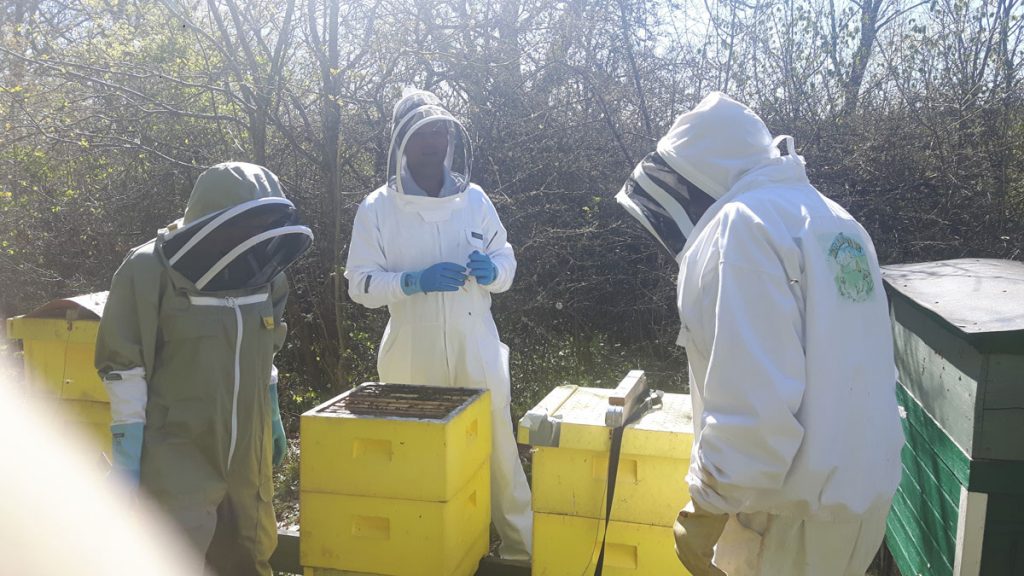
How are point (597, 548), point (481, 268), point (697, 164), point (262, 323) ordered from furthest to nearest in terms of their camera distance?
point (481, 268) < point (262, 323) < point (597, 548) < point (697, 164)

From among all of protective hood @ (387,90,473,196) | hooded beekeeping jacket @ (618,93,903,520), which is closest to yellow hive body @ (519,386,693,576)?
hooded beekeeping jacket @ (618,93,903,520)

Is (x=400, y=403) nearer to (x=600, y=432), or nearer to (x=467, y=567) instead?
(x=467, y=567)

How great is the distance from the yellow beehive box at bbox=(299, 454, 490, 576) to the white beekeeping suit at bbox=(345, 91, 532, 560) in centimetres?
62

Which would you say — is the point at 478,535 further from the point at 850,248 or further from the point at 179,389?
the point at 850,248

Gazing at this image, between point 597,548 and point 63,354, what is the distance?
230 cm

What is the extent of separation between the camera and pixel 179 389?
83.7 inches

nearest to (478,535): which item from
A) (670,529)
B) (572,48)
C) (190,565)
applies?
(670,529)

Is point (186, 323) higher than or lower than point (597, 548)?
higher

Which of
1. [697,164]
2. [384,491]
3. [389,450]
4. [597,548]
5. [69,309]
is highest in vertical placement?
[697,164]

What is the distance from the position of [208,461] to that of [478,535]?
3.11 feet

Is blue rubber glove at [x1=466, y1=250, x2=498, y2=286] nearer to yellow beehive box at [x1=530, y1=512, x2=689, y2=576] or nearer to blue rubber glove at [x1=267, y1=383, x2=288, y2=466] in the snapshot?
blue rubber glove at [x1=267, y1=383, x2=288, y2=466]

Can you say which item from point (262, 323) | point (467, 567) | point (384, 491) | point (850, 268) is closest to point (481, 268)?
point (262, 323)

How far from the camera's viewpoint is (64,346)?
298 cm

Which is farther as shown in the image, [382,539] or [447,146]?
[447,146]
